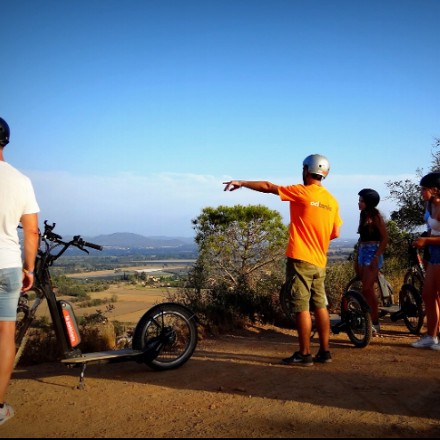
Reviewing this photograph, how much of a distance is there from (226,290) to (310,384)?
4126 mm

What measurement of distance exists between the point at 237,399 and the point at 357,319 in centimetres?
286

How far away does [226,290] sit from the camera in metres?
8.44

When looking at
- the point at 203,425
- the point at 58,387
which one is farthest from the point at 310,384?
the point at 58,387

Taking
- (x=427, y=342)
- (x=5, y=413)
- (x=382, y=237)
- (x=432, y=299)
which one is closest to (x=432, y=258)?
(x=432, y=299)

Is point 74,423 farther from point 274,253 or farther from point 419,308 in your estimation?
point 274,253

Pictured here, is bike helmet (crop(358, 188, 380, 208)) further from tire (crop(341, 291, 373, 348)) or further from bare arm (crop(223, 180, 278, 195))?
bare arm (crop(223, 180, 278, 195))

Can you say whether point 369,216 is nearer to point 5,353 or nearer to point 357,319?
point 357,319

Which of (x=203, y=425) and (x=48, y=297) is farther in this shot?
(x=48, y=297)

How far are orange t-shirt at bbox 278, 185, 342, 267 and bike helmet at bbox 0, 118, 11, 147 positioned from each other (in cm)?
281

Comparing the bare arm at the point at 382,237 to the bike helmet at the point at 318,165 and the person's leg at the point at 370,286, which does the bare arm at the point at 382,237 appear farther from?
the bike helmet at the point at 318,165

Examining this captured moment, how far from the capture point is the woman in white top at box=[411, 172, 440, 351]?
5.85 m

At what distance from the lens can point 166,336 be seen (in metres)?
5.04

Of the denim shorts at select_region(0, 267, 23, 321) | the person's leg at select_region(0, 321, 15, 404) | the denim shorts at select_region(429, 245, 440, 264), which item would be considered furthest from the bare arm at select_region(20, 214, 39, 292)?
the denim shorts at select_region(429, 245, 440, 264)

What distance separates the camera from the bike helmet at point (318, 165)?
5.15 meters
